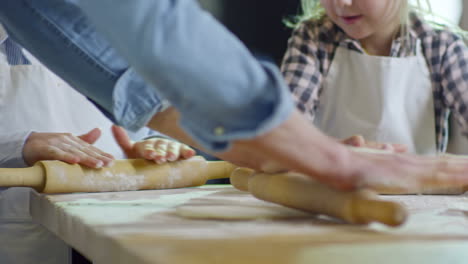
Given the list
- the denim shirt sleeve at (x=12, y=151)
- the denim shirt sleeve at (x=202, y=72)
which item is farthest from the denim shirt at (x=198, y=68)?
the denim shirt sleeve at (x=12, y=151)

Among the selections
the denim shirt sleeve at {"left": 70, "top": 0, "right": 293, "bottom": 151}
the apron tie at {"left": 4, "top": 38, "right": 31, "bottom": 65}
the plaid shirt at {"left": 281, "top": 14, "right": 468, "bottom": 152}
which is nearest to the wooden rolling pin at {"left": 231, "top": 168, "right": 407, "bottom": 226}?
the denim shirt sleeve at {"left": 70, "top": 0, "right": 293, "bottom": 151}

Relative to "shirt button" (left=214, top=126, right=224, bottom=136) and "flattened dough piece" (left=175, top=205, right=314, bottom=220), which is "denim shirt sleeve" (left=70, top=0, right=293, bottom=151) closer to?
"shirt button" (left=214, top=126, right=224, bottom=136)

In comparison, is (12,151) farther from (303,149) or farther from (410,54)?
(410,54)

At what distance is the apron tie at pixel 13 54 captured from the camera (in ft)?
4.34

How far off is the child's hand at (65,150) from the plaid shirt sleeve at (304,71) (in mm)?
711

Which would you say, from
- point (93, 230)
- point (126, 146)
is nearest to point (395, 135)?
point (126, 146)

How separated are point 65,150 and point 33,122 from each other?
1.03 feet

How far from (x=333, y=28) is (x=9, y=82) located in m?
1.01

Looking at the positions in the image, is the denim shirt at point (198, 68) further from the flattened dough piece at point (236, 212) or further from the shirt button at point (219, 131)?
the flattened dough piece at point (236, 212)

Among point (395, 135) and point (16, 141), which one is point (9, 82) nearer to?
point (16, 141)

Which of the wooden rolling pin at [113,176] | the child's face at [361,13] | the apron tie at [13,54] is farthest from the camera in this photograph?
the child's face at [361,13]

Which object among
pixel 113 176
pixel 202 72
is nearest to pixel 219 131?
pixel 202 72

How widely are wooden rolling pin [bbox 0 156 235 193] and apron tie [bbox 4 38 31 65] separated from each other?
0.43 meters

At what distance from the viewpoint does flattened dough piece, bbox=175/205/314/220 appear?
0.67m
